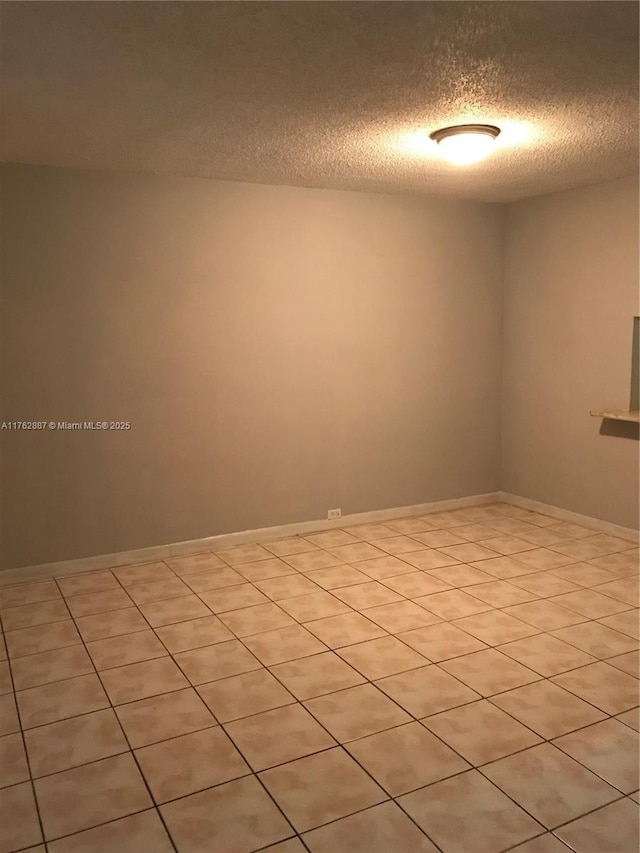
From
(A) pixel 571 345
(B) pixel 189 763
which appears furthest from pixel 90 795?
(A) pixel 571 345

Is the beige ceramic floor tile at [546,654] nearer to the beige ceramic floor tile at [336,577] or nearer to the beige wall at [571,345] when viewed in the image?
the beige ceramic floor tile at [336,577]

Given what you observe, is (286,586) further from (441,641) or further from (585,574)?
(585,574)

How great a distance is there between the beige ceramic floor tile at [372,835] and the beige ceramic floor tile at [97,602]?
6.50ft

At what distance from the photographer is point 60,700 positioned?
2.79 meters

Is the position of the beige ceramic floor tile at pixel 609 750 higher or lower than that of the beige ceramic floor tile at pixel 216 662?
lower

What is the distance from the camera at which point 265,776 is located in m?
2.31

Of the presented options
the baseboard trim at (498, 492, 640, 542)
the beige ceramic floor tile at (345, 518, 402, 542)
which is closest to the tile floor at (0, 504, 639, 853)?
the baseboard trim at (498, 492, 640, 542)

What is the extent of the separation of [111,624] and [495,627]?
1.86 metres

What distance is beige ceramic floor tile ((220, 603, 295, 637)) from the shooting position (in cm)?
343

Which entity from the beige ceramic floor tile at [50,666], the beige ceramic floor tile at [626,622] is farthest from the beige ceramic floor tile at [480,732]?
the beige ceramic floor tile at [50,666]

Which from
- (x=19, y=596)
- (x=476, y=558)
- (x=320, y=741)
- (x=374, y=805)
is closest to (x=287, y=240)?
(x=476, y=558)

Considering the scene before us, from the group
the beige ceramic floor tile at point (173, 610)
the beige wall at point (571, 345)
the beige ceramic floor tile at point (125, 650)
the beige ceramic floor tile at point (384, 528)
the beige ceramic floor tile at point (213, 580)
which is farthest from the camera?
the beige ceramic floor tile at point (384, 528)

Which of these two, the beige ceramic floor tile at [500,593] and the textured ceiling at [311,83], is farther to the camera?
the beige ceramic floor tile at [500,593]

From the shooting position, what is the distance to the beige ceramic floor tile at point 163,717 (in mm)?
2551
